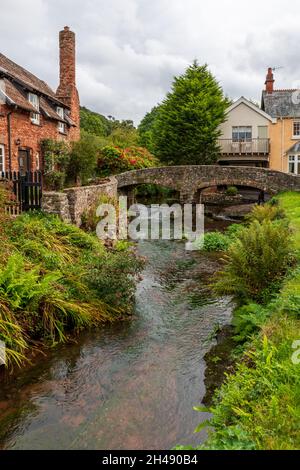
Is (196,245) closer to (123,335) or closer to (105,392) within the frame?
(123,335)

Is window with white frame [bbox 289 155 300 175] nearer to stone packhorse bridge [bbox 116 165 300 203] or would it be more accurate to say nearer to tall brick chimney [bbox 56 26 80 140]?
stone packhorse bridge [bbox 116 165 300 203]

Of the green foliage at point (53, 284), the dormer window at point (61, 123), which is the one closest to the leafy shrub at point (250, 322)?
the green foliage at point (53, 284)

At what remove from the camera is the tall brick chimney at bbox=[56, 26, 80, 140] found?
86.5ft

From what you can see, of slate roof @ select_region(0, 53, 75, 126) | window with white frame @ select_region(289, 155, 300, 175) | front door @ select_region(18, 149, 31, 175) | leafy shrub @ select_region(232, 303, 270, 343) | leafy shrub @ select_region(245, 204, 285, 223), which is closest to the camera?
leafy shrub @ select_region(232, 303, 270, 343)

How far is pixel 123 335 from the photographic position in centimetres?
860

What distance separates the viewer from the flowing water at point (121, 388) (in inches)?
210

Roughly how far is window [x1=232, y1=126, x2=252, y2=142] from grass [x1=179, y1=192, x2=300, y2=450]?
117 ft

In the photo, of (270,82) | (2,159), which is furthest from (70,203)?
(270,82)

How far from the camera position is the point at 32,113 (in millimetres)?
21672

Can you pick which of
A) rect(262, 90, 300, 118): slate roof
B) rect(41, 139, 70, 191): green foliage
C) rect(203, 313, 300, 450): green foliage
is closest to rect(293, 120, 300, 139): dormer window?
rect(262, 90, 300, 118): slate roof

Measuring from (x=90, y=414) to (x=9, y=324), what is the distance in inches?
97.0

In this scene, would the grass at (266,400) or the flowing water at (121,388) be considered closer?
the grass at (266,400)

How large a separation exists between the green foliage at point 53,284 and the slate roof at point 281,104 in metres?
33.5

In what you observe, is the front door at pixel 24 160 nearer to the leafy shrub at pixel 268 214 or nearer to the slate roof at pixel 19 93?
the slate roof at pixel 19 93
